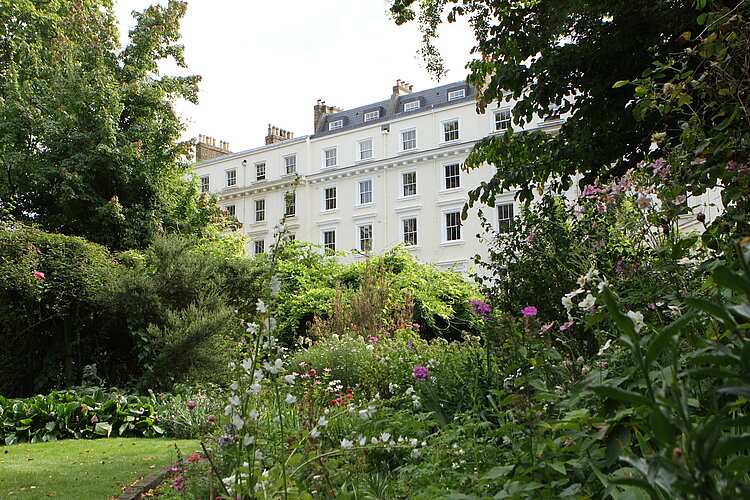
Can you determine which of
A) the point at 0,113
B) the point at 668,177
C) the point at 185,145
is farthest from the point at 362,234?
the point at 668,177

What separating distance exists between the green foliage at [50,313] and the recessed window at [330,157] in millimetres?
19280

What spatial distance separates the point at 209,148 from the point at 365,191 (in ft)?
39.7

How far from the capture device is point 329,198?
29.4 metres

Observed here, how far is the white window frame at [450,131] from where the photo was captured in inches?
1042

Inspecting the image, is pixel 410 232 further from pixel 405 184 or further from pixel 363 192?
pixel 363 192

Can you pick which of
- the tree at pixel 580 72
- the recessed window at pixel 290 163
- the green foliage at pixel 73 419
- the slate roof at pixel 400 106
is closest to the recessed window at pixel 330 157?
the slate roof at pixel 400 106

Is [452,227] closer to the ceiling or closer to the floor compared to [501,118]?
closer to the floor

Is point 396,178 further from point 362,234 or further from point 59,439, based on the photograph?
point 59,439

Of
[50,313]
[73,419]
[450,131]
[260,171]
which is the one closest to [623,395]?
[73,419]

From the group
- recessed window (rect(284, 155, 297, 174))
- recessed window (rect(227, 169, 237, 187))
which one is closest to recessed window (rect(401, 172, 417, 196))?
recessed window (rect(284, 155, 297, 174))

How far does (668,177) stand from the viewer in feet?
10.1

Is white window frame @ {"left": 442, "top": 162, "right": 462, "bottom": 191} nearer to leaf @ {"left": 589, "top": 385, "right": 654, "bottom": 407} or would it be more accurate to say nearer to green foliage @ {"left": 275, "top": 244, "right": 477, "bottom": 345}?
green foliage @ {"left": 275, "top": 244, "right": 477, "bottom": 345}

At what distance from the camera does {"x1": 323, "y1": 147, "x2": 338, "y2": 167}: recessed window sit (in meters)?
29.6

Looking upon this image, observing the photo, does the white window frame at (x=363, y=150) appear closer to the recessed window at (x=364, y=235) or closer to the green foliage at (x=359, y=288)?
the recessed window at (x=364, y=235)
